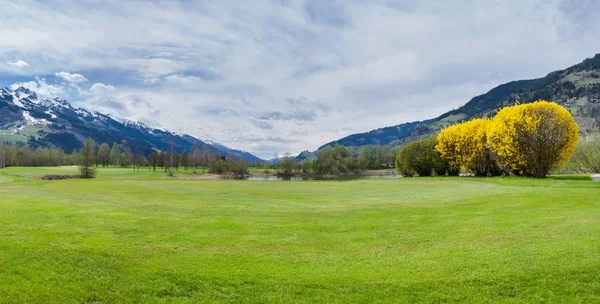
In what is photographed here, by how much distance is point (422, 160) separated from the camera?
74.4 meters

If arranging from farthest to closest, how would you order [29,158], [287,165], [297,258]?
[29,158] → [287,165] → [297,258]

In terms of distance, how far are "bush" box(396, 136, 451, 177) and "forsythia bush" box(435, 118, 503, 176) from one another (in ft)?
7.46

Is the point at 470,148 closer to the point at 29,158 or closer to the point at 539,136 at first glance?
the point at 539,136

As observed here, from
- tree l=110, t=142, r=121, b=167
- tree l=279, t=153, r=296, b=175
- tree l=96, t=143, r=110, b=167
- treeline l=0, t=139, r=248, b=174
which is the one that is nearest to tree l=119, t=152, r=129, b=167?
treeline l=0, t=139, r=248, b=174

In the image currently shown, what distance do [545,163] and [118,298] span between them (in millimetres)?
52214

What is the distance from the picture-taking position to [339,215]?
20.1 m

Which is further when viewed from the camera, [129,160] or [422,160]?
[129,160]

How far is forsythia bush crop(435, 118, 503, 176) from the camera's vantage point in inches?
2413

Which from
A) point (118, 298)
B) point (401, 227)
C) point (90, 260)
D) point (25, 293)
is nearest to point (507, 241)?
point (401, 227)

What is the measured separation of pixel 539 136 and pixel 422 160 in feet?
98.2

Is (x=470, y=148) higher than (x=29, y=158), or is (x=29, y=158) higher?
(x=29, y=158)

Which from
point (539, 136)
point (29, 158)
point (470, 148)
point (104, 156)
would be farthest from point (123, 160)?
point (539, 136)

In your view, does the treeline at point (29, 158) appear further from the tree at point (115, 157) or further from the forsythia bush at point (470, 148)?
the forsythia bush at point (470, 148)

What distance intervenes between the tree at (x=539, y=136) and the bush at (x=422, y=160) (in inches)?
940
